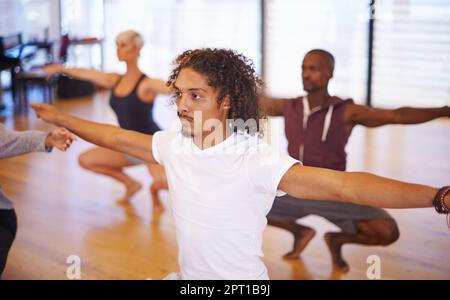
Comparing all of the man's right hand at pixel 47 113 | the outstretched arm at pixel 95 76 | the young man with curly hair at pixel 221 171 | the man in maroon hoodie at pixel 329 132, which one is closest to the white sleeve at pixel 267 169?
the young man with curly hair at pixel 221 171

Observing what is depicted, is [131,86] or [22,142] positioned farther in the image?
[131,86]

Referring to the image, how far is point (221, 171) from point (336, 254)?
1452mm

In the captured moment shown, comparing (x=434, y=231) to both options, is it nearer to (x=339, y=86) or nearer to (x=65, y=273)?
(x=65, y=273)

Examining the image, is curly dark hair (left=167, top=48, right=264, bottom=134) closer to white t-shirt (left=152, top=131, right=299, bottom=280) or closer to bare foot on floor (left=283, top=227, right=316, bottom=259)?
white t-shirt (left=152, top=131, right=299, bottom=280)

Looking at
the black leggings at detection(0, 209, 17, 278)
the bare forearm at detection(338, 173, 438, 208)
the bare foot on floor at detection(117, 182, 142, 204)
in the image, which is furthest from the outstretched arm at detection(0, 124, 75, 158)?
the bare foot on floor at detection(117, 182, 142, 204)

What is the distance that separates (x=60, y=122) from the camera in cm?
203

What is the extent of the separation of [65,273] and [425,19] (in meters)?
4.59

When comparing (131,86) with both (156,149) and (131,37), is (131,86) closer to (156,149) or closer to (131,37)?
(131,37)

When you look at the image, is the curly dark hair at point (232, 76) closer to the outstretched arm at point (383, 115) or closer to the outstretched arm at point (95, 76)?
the outstretched arm at point (383, 115)

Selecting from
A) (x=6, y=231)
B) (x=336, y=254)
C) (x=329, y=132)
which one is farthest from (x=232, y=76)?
(x=336, y=254)

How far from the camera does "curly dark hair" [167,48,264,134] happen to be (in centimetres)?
161

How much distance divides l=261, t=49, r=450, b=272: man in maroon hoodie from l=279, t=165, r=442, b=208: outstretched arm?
0.99 metres

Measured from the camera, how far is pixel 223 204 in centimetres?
159

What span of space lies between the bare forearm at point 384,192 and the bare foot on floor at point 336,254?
4.76 ft
